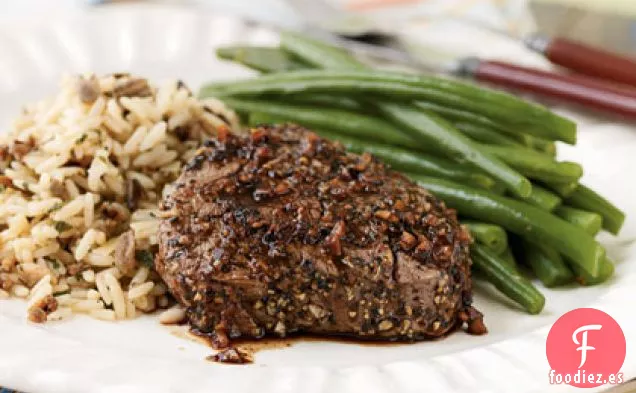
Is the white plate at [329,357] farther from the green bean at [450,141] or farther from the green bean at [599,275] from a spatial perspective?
the green bean at [450,141]

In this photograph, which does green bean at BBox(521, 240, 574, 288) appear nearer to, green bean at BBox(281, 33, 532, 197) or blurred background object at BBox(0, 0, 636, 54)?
green bean at BBox(281, 33, 532, 197)

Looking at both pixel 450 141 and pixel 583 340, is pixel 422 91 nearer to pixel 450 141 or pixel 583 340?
pixel 450 141

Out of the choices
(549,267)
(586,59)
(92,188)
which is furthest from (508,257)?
(586,59)

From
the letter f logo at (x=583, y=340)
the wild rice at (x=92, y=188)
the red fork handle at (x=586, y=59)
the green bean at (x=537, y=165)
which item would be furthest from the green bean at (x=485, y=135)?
the red fork handle at (x=586, y=59)

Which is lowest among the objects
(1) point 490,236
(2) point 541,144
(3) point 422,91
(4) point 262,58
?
(1) point 490,236

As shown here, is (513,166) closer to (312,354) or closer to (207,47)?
(312,354)

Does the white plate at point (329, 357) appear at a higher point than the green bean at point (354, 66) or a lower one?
lower
